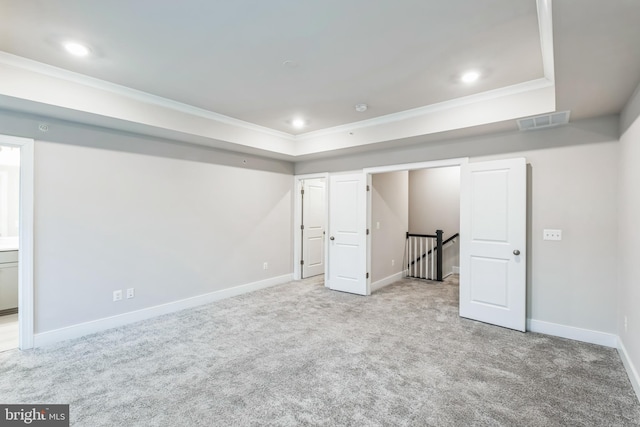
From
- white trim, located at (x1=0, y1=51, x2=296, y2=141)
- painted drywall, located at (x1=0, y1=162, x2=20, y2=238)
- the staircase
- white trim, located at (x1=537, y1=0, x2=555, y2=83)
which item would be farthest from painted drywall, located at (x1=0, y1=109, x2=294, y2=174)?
white trim, located at (x1=537, y1=0, x2=555, y2=83)

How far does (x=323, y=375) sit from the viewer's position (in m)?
2.68

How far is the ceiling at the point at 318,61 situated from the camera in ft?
6.77

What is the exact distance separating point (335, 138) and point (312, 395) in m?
3.74

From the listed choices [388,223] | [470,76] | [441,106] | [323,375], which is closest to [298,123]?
[441,106]

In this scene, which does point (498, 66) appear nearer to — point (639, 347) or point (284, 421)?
point (639, 347)

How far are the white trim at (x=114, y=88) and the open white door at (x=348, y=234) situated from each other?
188 centimetres

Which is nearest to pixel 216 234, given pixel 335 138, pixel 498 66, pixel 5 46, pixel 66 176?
pixel 66 176

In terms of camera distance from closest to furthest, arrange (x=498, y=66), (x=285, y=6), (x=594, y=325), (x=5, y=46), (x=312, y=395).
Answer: (x=285, y=6)
(x=312, y=395)
(x=5, y=46)
(x=498, y=66)
(x=594, y=325)

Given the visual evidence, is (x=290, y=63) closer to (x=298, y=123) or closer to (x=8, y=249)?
(x=298, y=123)

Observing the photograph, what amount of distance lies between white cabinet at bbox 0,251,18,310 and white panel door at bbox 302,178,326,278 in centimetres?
445

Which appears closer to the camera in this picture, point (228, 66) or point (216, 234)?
point (228, 66)

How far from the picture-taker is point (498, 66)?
2.90 meters

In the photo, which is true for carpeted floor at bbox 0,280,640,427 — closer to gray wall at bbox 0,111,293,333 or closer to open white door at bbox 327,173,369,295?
gray wall at bbox 0,111,293,333

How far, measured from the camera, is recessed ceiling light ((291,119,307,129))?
4.62 metres
